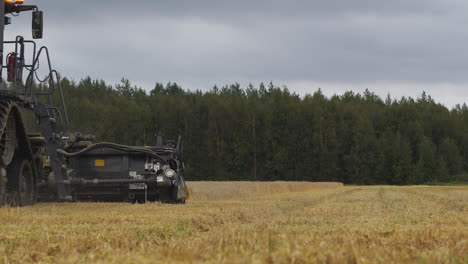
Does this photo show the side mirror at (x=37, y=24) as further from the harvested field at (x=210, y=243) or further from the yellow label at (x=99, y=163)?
the harvested field at (x=210, y=243)

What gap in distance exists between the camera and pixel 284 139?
90000 mm

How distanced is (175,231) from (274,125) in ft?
278

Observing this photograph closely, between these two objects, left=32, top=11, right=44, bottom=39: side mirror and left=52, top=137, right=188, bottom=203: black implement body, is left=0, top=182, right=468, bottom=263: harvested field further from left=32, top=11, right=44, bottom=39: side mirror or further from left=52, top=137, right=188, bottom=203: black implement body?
left=52, top=137, right=188, bottom=203: black implement body

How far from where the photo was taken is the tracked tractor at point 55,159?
1398cm

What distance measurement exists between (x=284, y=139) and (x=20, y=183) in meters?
76.5

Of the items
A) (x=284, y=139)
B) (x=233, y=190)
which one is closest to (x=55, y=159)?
(x=233, y=190)

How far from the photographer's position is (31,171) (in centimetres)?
1507

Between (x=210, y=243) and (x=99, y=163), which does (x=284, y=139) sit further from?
(x=210, y=243)

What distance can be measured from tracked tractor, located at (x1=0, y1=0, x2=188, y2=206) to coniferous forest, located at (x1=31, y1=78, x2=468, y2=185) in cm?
6275

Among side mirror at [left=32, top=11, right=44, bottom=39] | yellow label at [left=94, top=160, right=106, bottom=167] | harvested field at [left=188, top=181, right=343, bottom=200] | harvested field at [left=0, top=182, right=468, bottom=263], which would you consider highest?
side mirror at [left=32, top=11, right=44, bottom=39]

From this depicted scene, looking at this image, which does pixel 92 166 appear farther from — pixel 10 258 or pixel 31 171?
pixel 10 258

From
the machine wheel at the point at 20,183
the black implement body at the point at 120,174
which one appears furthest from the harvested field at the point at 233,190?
the machine wheel at the point at 20,183

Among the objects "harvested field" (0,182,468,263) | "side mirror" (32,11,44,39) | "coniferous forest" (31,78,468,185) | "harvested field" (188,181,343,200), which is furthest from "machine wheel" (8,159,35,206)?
"coniferous forest" (31,78,468,185)

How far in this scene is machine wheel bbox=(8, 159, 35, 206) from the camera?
14.1 m
